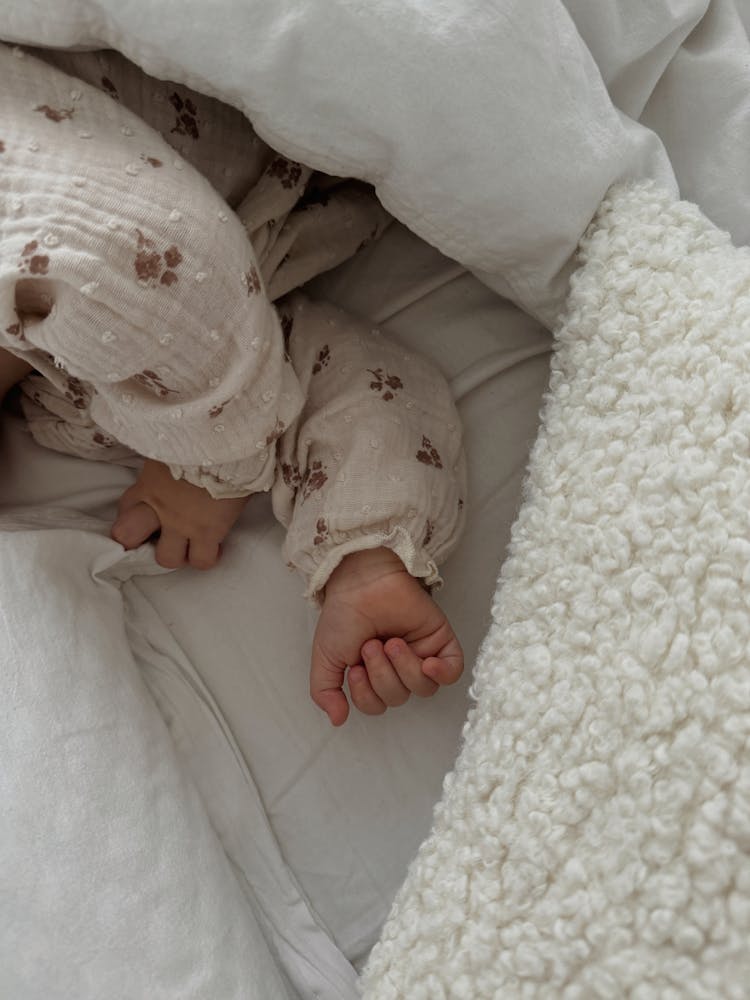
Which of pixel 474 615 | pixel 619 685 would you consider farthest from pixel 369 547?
pixel 619 685

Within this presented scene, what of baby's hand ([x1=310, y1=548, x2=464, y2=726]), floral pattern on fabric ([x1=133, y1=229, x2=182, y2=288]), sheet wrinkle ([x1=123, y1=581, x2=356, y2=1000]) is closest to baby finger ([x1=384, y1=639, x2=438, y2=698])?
baby's hand ([x1=310, y1=548, x2=464, y2=726])

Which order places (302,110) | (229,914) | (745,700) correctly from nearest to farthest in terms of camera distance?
(745,700) → (302,110) → (229,914)

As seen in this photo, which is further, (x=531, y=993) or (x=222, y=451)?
(x=222, y=451)

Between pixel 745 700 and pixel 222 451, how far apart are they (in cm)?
37

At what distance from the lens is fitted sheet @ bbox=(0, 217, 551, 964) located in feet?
2.31

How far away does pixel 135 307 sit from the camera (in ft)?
1.71

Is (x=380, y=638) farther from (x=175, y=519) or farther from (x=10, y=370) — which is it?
(x=10, y=370)

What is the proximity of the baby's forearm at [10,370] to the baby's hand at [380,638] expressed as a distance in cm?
31

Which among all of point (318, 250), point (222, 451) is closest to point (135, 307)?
point (222, 451)

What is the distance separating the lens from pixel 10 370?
28.5 inches

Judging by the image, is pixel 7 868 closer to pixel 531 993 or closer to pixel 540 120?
pixel 531 993

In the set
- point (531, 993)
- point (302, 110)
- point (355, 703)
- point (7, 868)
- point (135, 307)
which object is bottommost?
point (7, 868)

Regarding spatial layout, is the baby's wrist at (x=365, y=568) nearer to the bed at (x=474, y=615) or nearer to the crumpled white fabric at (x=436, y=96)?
the bed at (x=474, y=615)

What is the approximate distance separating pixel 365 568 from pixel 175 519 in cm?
18
